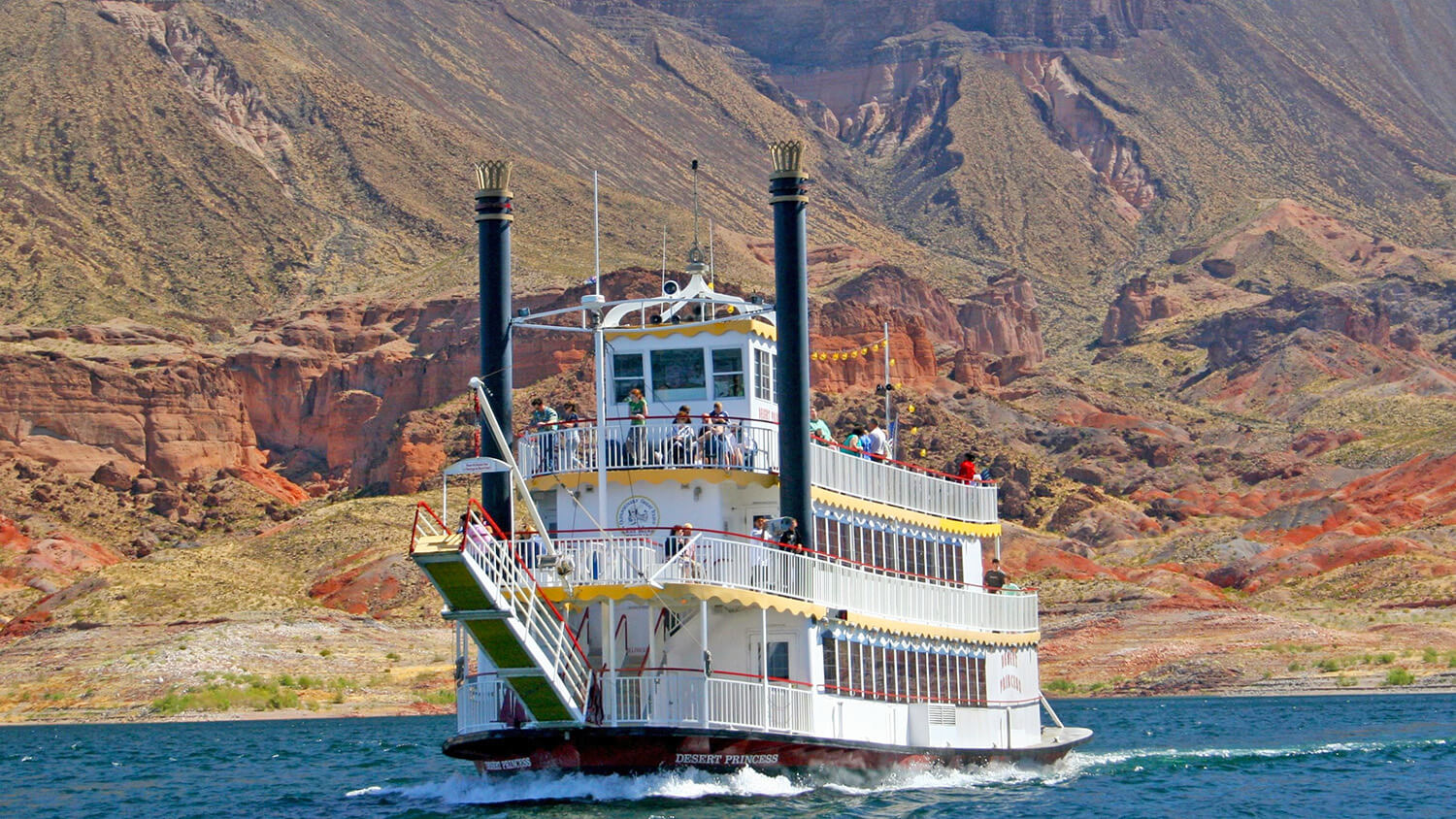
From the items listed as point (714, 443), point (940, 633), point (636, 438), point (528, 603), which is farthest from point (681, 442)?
point (940, 633)

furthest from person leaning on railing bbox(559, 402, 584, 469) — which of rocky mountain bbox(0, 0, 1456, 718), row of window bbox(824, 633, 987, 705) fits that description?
rocky mountain bbox(0, 0, 1456, 718)

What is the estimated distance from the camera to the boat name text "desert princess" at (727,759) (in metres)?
35.5

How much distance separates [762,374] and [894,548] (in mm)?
4377

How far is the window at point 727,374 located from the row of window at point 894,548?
2678 millimetres

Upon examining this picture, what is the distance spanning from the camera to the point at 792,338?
126 ft

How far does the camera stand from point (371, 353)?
158875mm

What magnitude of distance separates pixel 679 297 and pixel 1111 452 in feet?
352

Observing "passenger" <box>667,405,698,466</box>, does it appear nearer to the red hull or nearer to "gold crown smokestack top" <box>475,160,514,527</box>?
"gold crown smokestack top" <box>475,160,514,527</box>

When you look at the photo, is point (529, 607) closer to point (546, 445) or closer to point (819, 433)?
point (546, 445)

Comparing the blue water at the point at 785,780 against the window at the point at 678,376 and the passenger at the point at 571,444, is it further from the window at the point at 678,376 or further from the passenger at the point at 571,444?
the window at the point at 678,376

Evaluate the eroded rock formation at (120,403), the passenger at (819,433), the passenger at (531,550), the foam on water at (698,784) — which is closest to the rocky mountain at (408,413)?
the eroded rock formation at (120,403)

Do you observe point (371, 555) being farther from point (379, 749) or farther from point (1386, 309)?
point (1386, 309)

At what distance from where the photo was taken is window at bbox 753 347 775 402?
1560 inches

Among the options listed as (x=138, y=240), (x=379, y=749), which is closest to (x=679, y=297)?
(x=379, y=749)
